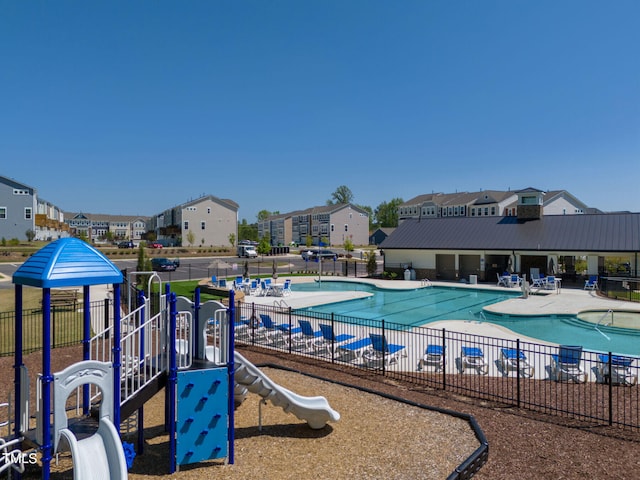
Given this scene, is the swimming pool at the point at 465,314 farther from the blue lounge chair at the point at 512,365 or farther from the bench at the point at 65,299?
the bench at the point at 65,299

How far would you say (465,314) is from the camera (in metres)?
22.7

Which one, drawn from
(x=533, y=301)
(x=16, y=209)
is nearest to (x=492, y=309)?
(x=533, y=301)

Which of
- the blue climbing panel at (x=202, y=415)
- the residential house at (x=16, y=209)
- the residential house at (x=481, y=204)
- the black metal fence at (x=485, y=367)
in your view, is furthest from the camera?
the residential house at (x=16, y=209)

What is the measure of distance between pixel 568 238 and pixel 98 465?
3518 centimetres

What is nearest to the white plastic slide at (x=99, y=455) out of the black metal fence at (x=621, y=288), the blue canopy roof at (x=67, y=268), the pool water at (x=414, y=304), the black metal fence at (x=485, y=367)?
the blue canopy roof at (x=67, y=268)

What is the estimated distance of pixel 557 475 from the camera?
21.8ft

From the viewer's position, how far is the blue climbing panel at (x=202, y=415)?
22.2 ft

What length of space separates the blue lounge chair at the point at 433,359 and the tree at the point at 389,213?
128 meters

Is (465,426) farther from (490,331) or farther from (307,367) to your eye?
(490,331)

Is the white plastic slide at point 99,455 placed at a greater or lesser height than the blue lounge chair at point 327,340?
greater

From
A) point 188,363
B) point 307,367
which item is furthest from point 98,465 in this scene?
point 307,367

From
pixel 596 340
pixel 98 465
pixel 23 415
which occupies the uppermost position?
pixel 23 415

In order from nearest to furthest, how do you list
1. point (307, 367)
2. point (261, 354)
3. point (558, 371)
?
point (558, 371), point (307, 367), point (261, 354)

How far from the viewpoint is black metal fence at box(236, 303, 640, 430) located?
378 inches
